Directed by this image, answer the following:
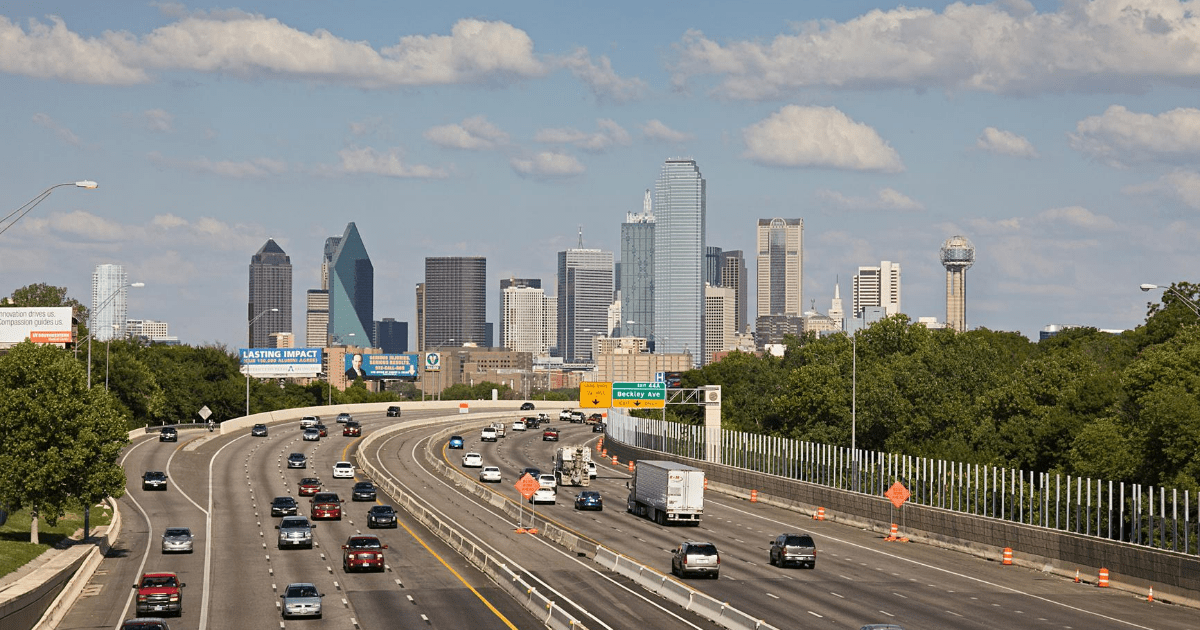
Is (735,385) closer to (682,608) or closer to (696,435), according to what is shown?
(696,435)

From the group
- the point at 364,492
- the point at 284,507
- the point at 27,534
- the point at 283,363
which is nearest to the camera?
the point at 27,534

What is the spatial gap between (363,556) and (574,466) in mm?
45429

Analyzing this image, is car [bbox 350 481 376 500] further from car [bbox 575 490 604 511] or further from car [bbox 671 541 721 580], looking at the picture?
car [bbox 671 541 721 580]

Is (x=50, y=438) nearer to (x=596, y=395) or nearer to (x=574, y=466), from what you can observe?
(x=574, y=466)

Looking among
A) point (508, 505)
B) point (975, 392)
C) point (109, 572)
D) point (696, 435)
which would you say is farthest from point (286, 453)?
point (109, 572)

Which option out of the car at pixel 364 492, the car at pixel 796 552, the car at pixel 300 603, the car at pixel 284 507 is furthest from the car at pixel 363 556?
the car at pixel 364 492

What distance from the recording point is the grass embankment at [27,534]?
47.3 m

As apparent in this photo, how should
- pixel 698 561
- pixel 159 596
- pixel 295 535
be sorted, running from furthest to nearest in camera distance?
1. pixel 295 535
2. pixel 698 561
3. pixel 159 596

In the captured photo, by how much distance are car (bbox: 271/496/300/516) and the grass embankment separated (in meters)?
8.19

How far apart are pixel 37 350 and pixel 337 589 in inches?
719

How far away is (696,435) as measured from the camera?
99.2m

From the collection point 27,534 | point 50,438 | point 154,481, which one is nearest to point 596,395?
point 154,481

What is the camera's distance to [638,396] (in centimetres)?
10669

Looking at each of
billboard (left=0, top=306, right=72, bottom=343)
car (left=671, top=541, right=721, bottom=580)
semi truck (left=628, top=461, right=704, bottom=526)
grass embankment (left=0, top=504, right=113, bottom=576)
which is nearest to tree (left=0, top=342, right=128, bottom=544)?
grass embankment (left=0, top=504, right=113, bottom=576)
